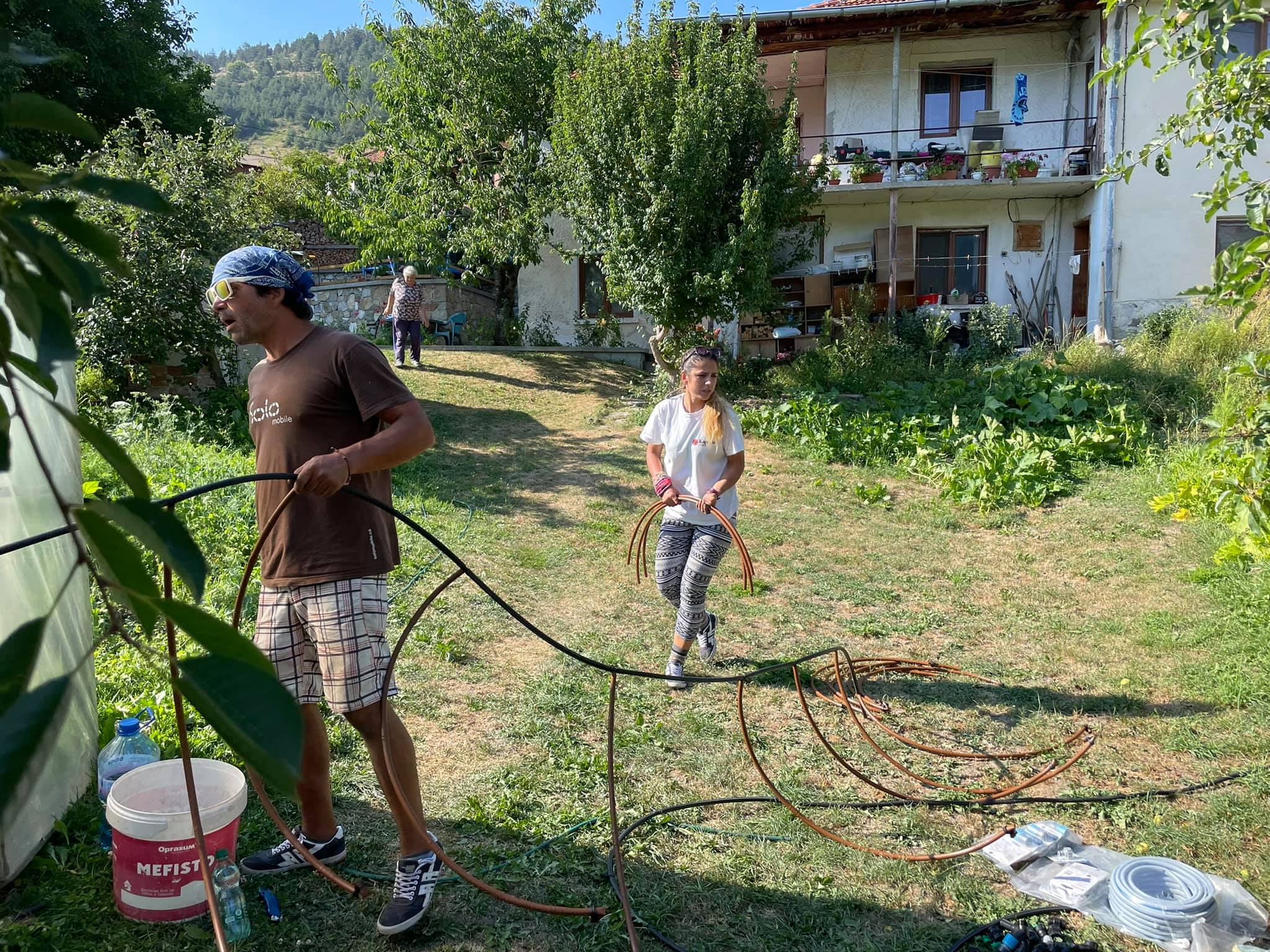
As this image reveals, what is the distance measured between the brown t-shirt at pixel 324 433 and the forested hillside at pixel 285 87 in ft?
333

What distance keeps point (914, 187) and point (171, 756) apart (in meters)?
15.0

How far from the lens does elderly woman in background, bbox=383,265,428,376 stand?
13487 mm

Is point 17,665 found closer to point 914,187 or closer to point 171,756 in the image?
point 171,756

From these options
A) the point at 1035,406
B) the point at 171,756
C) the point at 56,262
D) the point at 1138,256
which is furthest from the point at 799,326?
the point at 56,262

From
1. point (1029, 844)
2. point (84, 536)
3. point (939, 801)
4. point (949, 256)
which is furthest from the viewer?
point (949, 256)

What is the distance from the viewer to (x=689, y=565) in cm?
495

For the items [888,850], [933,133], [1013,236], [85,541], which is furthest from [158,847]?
[933,133]

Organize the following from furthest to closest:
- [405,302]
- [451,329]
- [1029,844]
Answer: [451,329] < [405,302] < [1029,844]

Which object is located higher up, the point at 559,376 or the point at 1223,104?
the point at 1223,104

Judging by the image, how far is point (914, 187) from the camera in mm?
15867

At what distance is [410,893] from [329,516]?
1.19m

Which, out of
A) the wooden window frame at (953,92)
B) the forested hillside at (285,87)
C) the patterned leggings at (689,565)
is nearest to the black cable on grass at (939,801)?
the patterned leggings at (689,565)

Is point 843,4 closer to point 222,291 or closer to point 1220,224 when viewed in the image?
point 1220,224

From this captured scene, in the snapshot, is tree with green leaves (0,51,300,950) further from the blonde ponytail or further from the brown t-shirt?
the blonde ponytail
